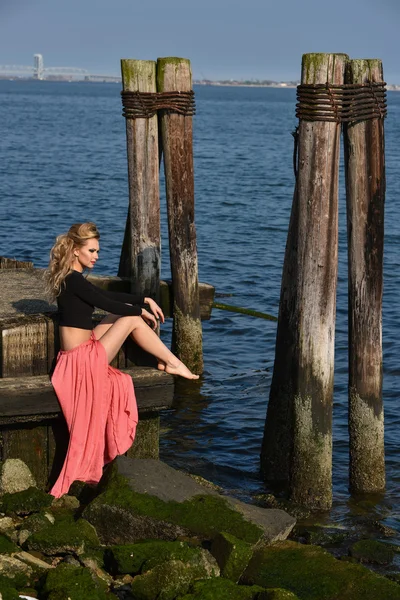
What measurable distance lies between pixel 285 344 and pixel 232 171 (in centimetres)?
2982

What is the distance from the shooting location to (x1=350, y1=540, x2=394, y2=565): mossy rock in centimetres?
701

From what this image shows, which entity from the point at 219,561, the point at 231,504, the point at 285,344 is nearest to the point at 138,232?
the point at 285,344

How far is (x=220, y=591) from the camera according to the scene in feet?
18.3

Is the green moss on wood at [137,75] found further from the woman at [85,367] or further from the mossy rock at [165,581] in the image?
the mossy rock at [165,581]

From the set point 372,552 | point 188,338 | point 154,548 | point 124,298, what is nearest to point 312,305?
point 124,298

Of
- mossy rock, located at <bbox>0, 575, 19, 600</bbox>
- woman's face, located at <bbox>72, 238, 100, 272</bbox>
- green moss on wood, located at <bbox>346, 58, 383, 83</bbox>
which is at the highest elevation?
green moss on wood, located at <bbox>346, 58, 383, 83</bbox>

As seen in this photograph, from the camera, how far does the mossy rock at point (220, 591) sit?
554 cm

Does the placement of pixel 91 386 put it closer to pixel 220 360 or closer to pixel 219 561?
pixel 219 561

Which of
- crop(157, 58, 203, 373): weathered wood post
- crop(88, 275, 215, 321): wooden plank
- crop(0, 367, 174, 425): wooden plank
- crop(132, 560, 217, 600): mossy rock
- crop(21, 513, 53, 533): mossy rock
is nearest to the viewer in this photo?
crop(132, 560, 217, 600): mossy rock

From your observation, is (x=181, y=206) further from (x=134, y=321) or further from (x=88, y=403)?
(x=88, y=403)

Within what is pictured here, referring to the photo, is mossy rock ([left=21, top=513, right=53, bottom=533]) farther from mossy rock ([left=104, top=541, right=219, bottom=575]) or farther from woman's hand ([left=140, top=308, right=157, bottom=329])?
woman's hand ([left=140, top=308, right=157, bottom=329])

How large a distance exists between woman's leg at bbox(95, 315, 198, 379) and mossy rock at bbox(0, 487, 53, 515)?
110 centimetres

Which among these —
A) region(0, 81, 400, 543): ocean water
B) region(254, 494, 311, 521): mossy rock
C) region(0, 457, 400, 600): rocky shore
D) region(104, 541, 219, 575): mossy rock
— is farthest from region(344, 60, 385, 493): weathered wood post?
region(104, 541, 219, 575): mossy rock

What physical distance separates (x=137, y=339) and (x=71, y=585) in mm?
2379
